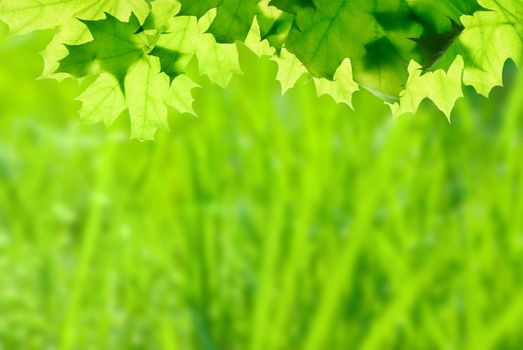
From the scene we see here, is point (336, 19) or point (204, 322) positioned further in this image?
point (204, 322)

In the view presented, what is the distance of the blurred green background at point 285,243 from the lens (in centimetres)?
157

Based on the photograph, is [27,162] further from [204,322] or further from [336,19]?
[336,19]

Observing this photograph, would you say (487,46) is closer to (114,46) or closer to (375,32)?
(375,32)

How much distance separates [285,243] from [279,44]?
129 centimetres

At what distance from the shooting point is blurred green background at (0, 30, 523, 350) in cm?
157

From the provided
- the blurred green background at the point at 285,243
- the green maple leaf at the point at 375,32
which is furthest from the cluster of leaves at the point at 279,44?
the blurred green background at the point at 285,243

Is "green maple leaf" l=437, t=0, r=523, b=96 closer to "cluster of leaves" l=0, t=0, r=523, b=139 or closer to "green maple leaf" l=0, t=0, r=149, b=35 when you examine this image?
"cluster of leaves" l=0, t=0, r=523, b=139

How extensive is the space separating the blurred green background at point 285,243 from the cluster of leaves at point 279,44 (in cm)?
95

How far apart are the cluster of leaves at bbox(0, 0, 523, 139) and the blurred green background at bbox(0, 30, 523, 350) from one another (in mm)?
950

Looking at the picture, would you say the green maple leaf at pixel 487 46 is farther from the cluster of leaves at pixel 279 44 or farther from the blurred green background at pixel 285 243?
the blurred green background at pixel 285 243

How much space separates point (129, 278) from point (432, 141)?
0.70 meters

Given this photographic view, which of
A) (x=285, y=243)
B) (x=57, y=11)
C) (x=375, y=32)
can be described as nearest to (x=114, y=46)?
(x=57, y=11)

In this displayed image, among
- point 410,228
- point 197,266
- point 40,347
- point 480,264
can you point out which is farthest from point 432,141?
point 40,347

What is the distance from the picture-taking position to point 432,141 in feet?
6.38
